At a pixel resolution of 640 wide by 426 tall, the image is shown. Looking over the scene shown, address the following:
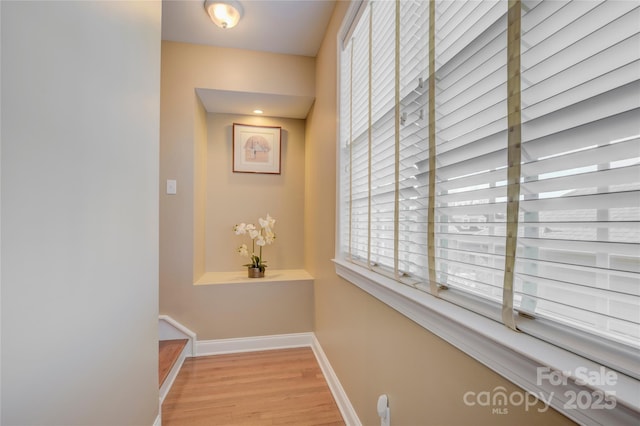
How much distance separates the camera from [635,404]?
1.17 ft

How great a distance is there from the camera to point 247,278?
8.36 ft

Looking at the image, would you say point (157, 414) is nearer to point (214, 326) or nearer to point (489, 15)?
point (214, 326)

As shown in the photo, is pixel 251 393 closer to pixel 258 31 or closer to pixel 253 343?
pixel 253 343

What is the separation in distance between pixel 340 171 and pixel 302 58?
52.8 inches

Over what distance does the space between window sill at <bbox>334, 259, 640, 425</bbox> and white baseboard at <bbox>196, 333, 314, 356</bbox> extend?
1862 millimetres

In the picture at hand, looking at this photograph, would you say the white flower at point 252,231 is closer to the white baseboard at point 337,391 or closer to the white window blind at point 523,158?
the white baseboard at point 337,391

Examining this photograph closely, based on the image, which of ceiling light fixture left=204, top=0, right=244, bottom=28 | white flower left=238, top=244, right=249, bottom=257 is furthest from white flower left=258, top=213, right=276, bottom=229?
ceiling light fixture left=204, top=0, right=244, bottom=28

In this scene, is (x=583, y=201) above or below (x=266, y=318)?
above

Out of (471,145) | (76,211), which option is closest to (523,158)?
(471,145)

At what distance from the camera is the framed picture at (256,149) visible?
9.11ft

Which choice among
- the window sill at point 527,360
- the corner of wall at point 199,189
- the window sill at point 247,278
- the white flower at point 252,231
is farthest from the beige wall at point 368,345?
the corner of wall at point 199,189

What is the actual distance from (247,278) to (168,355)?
812 millimetres

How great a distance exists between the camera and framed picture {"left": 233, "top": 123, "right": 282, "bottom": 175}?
2775 millimetres

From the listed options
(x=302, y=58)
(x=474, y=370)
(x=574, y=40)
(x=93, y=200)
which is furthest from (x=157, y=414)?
(x=302, y=58)
